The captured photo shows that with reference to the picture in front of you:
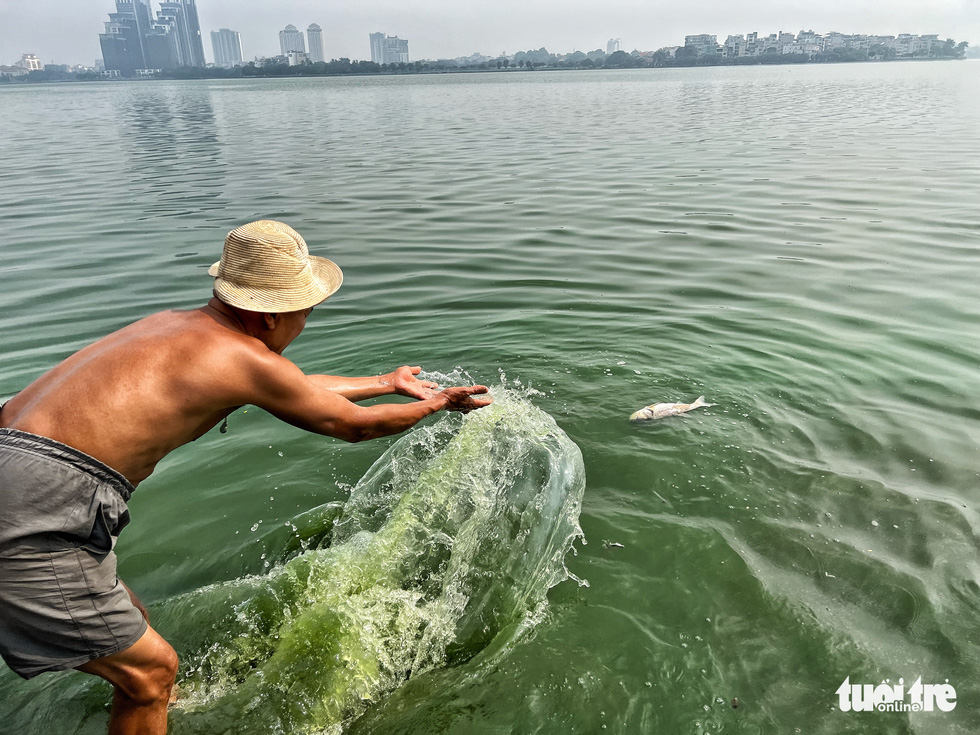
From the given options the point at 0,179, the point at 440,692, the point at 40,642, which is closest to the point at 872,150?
the point at 440,692

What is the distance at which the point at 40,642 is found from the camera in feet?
8.52

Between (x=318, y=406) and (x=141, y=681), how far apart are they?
1.40 metres

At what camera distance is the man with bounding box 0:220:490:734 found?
2.52 meters

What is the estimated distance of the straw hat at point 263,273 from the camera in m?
3.00

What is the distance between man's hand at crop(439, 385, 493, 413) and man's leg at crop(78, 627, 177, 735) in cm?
186

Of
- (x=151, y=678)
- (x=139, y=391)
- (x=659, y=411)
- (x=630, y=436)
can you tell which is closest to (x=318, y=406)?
(x=139, y=391)

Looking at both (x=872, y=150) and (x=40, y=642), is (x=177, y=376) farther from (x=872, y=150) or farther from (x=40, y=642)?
(x=872, y=150)

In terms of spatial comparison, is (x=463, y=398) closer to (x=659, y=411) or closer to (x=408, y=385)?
(x=408, y=385)

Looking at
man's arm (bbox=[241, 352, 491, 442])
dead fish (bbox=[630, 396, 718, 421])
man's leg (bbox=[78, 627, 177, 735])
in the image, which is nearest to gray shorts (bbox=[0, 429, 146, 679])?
man's leg (bbox=[78, 627, 177, 735])

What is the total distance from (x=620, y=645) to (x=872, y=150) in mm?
21884

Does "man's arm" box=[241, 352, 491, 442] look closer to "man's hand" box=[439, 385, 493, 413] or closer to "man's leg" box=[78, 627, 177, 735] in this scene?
"man's hand" box=[439, 385, 493, 413]

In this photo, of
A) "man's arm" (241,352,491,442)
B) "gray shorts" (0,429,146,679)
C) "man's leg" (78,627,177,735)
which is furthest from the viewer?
"man's arm" (241,352,491,442)

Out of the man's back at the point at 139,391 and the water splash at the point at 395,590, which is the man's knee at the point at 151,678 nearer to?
the water splash at the point at 395,590

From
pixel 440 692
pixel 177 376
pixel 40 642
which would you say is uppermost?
pixel 177 376
